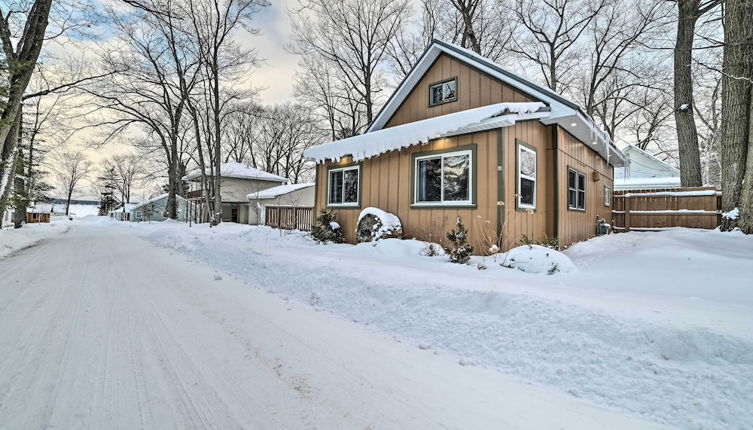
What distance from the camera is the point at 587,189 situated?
33.8ft

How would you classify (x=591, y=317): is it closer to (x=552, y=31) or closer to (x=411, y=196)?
(x=411, y=196)

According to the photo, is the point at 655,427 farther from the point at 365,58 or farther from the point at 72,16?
the point at 365,58

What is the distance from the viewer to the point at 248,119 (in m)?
32.6

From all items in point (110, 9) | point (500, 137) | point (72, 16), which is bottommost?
point (500, 137)

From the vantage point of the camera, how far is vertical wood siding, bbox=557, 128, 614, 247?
27.2ft

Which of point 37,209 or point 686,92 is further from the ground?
point 686,92

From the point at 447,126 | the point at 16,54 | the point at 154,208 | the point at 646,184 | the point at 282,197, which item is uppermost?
the point at 16,54

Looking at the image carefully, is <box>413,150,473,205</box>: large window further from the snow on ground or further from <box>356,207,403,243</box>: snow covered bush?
the snow on ground

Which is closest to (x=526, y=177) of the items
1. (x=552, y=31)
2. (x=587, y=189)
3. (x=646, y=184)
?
(x=587, y=189)

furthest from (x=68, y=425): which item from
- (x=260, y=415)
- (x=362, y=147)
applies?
(x=362, y=147)

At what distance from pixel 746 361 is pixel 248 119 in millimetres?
35807

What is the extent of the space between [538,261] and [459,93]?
5706mm

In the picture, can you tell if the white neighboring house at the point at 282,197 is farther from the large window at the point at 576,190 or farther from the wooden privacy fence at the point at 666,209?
the wooden privacy fence at the point at 666,209

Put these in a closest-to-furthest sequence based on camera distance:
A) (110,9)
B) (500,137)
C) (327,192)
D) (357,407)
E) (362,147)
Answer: (357,407) → (500,137) → (362,147) → (327,192) → (110,9)
